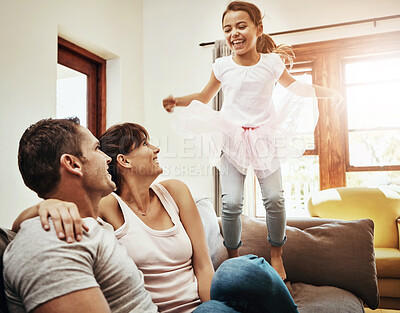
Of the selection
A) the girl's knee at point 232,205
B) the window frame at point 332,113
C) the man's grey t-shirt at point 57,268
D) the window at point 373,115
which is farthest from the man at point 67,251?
the window at point 373,115

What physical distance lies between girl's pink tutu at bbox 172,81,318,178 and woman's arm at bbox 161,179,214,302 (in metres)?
0.46

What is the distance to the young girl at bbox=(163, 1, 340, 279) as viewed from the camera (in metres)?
1.74

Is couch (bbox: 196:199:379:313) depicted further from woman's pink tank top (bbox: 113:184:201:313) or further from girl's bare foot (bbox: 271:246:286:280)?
woman's pink tank top (bbox: 113:184:201:313)

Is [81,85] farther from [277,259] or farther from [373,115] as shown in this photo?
[373,115]

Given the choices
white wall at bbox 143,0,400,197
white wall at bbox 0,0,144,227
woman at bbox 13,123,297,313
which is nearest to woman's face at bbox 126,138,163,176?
woman at bbox 13,123,297,313

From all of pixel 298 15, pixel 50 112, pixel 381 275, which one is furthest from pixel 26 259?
pixel 298 15

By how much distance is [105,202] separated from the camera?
1291mm

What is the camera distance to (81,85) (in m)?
3.67

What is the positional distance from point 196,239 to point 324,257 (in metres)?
0.79

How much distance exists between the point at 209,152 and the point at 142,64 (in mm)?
2770

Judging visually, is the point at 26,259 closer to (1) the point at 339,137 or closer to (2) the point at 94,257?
(2) the point at 94,257

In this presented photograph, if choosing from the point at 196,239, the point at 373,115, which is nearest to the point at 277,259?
the point at 196,239

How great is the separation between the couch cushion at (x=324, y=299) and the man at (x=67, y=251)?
0.84m

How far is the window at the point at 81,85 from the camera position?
335 cm
